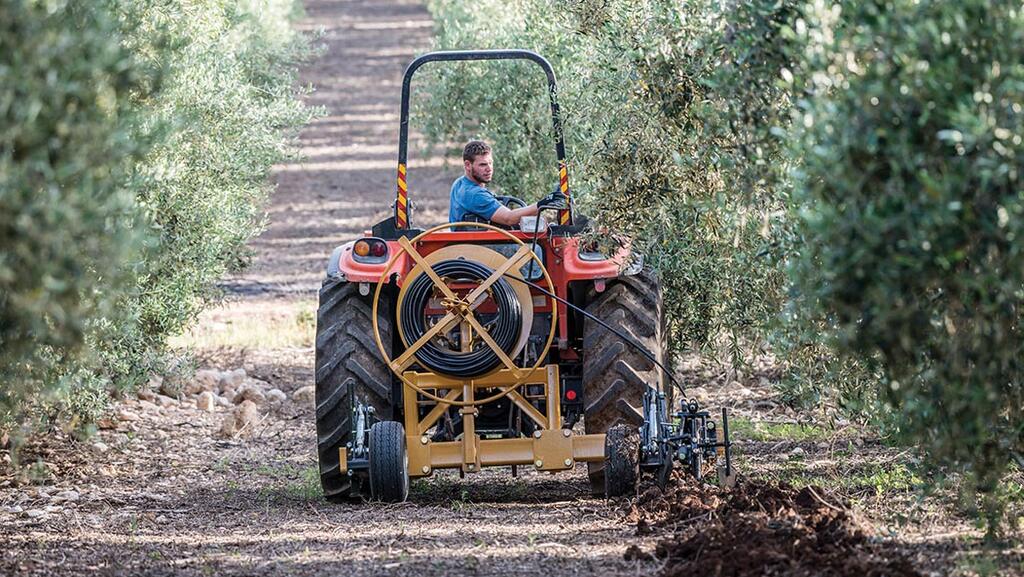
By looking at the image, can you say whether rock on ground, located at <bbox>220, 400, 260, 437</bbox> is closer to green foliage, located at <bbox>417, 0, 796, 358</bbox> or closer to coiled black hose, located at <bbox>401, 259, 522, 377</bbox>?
green foliage, located at <bbox>417, 0, 796, 358</bbox>

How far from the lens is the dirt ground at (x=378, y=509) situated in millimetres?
6172

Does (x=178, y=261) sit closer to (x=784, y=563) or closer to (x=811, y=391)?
(x=811, y=391)

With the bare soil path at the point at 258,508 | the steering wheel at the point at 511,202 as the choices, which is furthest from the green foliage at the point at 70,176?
the steering wheel at the point at 511,202

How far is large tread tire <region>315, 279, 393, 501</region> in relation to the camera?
8047 millimetres

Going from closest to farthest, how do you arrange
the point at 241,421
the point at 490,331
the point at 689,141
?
1. the point at 689,141
2. the point at 490,331
3. the point at 241,421

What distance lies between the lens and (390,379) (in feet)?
26.7

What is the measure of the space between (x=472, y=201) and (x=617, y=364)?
1359mm

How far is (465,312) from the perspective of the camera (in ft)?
25.2

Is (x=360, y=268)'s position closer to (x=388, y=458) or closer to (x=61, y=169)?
(x=388, y=458)

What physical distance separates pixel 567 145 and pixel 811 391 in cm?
276

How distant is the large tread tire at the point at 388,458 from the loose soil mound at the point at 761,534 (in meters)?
1.28

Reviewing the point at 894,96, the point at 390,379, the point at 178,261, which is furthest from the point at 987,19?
the point at 178,261

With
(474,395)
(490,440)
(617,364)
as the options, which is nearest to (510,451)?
(490,440)

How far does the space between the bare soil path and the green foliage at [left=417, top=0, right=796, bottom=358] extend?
1.47 meters
